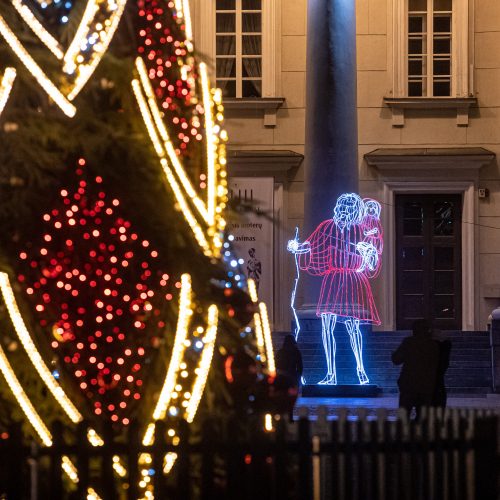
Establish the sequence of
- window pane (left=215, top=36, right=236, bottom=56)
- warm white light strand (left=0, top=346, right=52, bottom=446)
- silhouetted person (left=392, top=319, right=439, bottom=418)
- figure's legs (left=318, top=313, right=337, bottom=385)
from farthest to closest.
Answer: window pane (left=215, top=36, right=236, bottom=56)
figure's legs (left=318, top=313, right=337, bottom=385)
silhouetted person (left=392, top=319, right=439, bottom=418)
warm white light strand (left=0, top=346, right=52, bottom=446)

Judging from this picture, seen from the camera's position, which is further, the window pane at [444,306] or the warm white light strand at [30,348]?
the window pane at [444,306]

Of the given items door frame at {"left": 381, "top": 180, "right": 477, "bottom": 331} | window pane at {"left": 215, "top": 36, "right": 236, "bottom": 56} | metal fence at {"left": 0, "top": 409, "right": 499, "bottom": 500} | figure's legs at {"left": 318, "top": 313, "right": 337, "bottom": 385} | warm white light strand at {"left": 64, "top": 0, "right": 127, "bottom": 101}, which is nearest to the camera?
metal fence at {"left": 0, "top": 409, "right": 499, "bottom": 500}

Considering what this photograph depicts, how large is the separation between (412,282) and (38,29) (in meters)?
22.2

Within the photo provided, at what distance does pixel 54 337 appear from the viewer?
6.59 metres

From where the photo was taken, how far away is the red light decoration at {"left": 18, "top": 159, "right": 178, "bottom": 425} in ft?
21.6

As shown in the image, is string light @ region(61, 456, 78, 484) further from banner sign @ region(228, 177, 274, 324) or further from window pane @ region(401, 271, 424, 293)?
→ window pane @ region(401, 271, 424, 293)

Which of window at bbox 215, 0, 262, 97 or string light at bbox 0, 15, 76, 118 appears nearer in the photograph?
string light at bbox 0, 15, 76, 118

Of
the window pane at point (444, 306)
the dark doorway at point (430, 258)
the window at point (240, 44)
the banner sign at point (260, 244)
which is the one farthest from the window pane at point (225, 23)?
the window pane at point (444, 306)

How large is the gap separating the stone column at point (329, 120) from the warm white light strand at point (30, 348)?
17.0m

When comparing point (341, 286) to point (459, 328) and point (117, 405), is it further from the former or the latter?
point (117, 405)

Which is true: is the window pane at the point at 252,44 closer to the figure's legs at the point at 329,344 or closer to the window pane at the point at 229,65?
the window pane at the point at 229,65

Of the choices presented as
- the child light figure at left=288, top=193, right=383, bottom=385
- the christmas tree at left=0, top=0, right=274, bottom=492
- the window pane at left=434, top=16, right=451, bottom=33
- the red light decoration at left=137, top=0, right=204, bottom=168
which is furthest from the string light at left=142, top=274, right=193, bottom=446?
the window pane at left=434, top=16, right=451, bottom=33

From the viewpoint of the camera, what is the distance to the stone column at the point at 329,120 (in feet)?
76.5

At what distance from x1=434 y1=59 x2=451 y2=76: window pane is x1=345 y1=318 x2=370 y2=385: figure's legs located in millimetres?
7092
